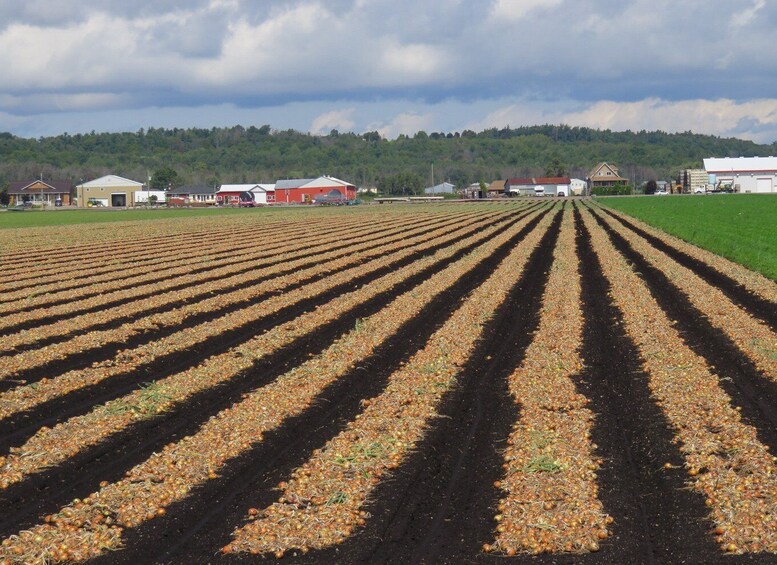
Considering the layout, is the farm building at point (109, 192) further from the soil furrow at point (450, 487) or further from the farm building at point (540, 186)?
the soil furrow at point (450, 487)

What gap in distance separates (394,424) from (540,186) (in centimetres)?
Result: 16245

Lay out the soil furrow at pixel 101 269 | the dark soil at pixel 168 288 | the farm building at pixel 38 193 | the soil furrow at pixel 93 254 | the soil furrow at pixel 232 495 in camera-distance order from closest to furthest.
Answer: the soil furrow at pixel 232 495, the dark soil at pixel 168 288, the soil furrow at pixel 101 269, the soil furrow at pixel 93 254, the farm building at pixel 38 193

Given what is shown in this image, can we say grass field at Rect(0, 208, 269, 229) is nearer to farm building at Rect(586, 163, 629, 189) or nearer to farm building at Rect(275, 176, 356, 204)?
farm building at Rect(275, 176, 356, 204)

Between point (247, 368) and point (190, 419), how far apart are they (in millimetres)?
2644

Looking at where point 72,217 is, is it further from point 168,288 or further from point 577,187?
point 577,187

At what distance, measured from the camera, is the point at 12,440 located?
10250 millimetres

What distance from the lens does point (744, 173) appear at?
142375mm

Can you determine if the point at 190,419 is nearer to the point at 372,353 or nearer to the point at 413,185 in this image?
the point at 372,353

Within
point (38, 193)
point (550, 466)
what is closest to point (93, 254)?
point (550, 466)

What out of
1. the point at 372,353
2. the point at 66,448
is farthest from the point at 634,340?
the point at 66,448

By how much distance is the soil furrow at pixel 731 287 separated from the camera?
1753 cm

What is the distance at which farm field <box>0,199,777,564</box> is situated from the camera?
24.3 ft

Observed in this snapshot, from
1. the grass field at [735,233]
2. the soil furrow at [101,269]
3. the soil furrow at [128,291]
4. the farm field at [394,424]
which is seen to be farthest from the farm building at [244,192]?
the farm field at [394,424]

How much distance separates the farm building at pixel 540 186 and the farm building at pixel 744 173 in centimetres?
2993
